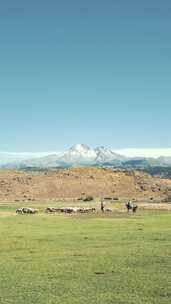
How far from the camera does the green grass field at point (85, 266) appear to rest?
2349 cm

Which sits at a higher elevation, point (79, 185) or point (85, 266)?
point (79, 185)

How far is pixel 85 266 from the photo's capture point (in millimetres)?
30469

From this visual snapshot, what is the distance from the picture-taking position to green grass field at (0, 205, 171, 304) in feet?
77.1

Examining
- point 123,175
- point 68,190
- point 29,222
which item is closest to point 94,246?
point 29,222

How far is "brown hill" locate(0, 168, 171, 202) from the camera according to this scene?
16788cm

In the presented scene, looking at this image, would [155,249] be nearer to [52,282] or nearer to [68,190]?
[52,282]

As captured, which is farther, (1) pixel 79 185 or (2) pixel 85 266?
(1) pixel 79 185

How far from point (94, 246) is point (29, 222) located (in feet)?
76.8

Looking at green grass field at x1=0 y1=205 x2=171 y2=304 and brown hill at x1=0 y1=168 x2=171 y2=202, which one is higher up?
brown hill at x1=0 y1=168 x2=171 y2=202

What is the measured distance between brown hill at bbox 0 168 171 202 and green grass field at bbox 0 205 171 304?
379ft

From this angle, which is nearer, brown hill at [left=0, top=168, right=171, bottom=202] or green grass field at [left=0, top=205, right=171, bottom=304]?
green grass field at [left=0, top=205, right=171, bottom=304]

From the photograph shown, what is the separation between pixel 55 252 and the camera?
3625 centimetres

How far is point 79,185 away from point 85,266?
146 m

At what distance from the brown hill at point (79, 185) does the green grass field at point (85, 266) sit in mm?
115498
